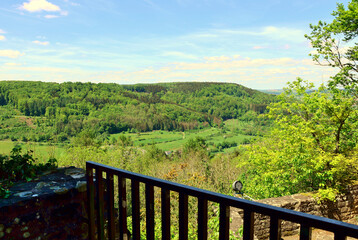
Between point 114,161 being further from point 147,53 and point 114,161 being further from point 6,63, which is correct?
point 147,53

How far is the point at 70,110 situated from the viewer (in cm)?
4644

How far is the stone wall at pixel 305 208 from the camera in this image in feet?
24.5

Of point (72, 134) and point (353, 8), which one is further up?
point (353, 8)

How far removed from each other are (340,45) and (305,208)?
7.18 metres

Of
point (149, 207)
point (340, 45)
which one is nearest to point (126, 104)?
point (340, 45)

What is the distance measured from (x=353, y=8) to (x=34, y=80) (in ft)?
182

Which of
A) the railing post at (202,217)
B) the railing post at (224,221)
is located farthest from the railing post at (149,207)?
the railing post at (224,221)

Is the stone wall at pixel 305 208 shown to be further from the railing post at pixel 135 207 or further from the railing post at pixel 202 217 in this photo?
the railing post at pixel 202 217

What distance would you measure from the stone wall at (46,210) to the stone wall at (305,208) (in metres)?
5.11

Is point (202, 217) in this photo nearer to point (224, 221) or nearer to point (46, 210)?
point (224, 221)

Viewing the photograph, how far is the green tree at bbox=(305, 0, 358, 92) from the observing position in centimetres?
1022

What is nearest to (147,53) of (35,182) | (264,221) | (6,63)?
(6,63)

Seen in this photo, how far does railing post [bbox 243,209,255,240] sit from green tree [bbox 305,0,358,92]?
447 inches

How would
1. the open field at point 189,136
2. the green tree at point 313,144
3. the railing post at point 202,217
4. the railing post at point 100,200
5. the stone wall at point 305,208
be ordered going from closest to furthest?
the railing post at point 202,217, the railing post at point 100,200, the stone wall at point 305,208, the green tree at point 313,144, the open field at point 189,136
